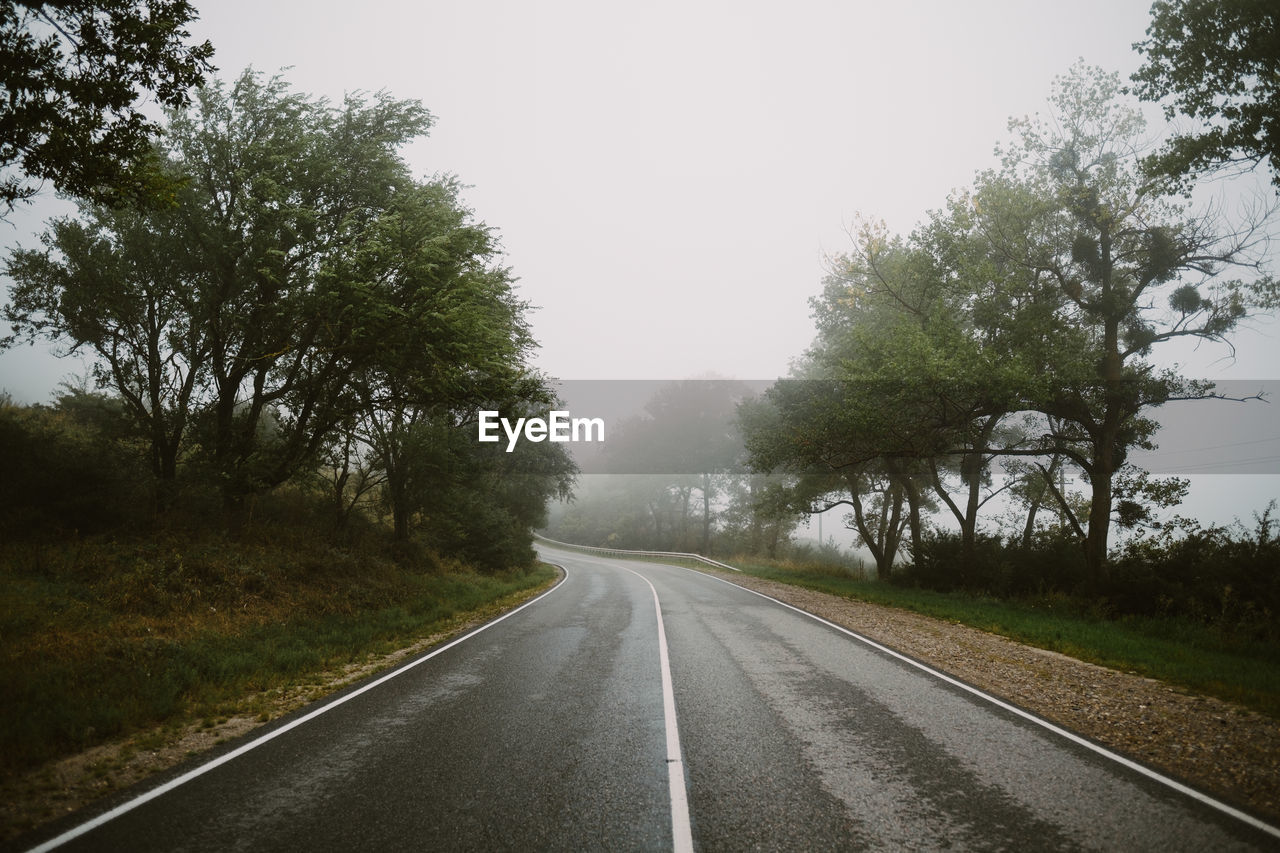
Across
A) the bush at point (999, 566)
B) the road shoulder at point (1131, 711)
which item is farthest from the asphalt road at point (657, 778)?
the bush at point (999, 566)

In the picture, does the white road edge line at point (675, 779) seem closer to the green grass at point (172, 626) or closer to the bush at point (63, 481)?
the green grass at point (172, 626)

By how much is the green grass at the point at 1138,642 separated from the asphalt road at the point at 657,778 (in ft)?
13.9

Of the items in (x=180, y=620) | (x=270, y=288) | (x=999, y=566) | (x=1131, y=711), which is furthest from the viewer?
(x=999, y=566)

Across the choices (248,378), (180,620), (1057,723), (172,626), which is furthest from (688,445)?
(1057,723)

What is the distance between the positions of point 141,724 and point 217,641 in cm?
311

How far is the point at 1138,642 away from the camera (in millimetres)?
11461

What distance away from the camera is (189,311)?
14.2 metres

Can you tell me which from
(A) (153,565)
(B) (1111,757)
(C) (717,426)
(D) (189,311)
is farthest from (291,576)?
(C) (717,426)

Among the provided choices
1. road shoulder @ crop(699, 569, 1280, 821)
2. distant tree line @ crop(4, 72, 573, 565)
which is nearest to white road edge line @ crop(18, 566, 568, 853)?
distant tree line @ crop(4, 72, 573, 565)

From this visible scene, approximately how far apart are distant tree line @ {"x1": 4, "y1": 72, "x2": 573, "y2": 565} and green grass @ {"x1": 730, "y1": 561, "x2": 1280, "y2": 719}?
41.2 ft

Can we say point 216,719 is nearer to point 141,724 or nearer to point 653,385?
point 141,724

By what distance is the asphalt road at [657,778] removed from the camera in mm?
3969

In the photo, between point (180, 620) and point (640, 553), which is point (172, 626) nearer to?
point (180, 620)

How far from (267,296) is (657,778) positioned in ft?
47.8
